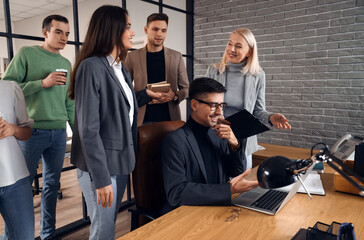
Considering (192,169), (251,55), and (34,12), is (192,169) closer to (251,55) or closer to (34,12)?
(251,55)

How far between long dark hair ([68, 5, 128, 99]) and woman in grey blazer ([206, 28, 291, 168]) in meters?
0.89

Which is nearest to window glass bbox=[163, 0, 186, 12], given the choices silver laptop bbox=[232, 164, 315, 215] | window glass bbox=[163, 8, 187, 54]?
window glass bbox=[163, 8, 187, 54]

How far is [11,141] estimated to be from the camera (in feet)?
4.37

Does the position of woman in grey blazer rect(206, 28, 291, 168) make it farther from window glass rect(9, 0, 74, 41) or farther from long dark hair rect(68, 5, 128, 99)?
window glass rect(9, 0, 74, 41)

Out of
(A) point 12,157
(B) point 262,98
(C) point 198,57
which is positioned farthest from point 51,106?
(C) point 198,57

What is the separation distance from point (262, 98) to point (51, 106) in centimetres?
153

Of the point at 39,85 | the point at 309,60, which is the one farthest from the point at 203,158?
the point at 309,60

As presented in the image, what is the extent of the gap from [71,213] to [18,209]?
160 centimetres

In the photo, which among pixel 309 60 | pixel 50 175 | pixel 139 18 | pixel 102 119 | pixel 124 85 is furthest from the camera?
pixel 139 18

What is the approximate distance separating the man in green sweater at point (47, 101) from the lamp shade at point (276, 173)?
5.39 ft

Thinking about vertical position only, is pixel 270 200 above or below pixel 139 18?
below

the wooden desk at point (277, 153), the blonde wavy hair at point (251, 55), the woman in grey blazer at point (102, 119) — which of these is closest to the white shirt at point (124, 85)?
the woman in grey blazer at point (102, 119)

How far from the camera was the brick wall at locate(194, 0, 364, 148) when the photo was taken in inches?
113

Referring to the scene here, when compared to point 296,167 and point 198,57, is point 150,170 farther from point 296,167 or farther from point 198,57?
point 198,57
